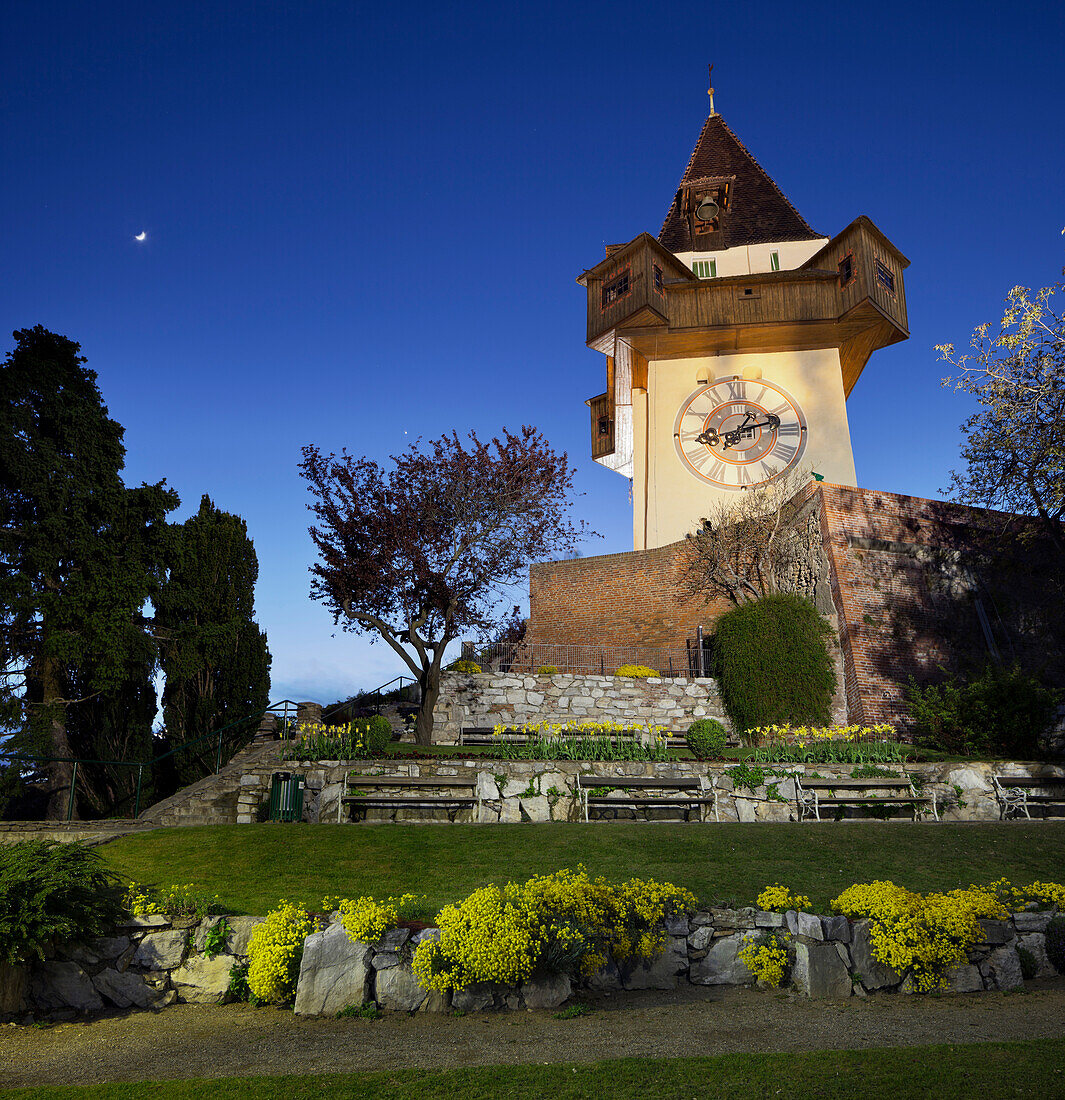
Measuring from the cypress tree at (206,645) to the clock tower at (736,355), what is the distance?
15792 mm

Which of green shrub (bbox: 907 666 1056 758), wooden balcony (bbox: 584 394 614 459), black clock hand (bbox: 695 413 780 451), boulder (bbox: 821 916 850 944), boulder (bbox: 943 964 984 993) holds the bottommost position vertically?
boulder (bbox: 943 964 984 993)

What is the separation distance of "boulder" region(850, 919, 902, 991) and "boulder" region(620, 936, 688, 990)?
1344mm

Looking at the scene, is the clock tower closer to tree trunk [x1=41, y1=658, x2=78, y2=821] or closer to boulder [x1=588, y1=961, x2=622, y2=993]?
tree trunk [x1=41, y1=658, x2=78, y2=821]

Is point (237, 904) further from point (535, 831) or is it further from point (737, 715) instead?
point (737, 715)

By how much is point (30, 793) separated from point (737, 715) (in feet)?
49.0

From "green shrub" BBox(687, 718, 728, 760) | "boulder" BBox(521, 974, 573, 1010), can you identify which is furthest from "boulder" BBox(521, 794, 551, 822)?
"boulder" BBox(521, 974, 573, 1010)

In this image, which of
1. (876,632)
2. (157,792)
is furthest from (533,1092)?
(876,632)

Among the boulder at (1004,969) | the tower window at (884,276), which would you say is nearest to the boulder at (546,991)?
the boulder at (1004,969)

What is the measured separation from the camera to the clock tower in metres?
28.5

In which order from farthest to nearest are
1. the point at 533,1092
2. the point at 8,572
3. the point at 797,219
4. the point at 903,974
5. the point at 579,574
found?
the point at 797,219 < the point at 579,574 < the point at 8,572 < the point at 903,974 < the point at 533,1092

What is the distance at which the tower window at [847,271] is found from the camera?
28.3 meters

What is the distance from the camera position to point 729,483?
29281 mm

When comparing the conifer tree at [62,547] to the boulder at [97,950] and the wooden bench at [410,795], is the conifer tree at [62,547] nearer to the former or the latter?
the wooden bench at [410,795]

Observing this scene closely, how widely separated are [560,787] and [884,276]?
2472 cm
